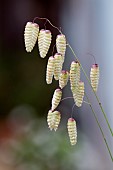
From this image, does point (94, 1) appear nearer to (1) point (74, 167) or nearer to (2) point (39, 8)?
(2) point (39, 8)

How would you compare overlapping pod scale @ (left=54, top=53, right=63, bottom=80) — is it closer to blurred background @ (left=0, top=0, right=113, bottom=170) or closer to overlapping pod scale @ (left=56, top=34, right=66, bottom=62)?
overlapping pod scale @ (left=56, top=34, right=66, bottom=62)

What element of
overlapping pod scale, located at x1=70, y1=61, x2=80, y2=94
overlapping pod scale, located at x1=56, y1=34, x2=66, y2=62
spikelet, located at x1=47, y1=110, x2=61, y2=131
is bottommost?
spikelet, located at x1=47, y1=110, x2=61, y2=131

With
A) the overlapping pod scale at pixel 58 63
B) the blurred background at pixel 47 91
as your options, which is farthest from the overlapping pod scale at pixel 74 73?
the blurred background at pixel 47 91

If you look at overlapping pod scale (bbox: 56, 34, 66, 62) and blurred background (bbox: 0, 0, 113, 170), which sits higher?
overlapping pod scale (bbox: 56, 34, 66, 62)

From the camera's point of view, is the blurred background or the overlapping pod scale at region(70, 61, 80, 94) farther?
the blurred background

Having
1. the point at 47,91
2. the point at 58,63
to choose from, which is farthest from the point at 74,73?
the point at 47,91

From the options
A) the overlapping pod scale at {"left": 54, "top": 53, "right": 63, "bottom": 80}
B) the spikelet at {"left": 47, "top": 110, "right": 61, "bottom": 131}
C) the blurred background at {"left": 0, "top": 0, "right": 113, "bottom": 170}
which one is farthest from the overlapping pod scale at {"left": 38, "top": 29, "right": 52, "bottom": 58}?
the blurred background at {"left": 0, "top": 0, "right": 113, "bottom": 170}

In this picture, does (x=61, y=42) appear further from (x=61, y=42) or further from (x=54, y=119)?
(x=54, y=119)

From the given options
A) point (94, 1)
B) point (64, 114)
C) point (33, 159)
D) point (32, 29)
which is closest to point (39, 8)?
point (94, 1)

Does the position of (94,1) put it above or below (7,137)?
above
